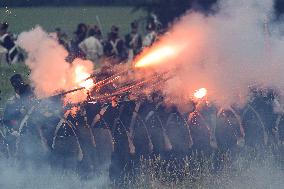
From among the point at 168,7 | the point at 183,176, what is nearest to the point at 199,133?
the point at 183,176

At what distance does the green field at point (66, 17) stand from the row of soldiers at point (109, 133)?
1123 centimetres

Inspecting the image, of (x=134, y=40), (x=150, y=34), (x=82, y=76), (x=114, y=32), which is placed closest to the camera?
(x=82, y=76)

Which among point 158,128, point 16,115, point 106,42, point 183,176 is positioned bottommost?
point 183,176

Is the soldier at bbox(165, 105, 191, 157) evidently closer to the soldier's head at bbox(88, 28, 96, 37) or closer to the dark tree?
the soldier's head at bbox(88, 28, 96, 37)

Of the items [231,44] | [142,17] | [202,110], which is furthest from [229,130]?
[142,17]

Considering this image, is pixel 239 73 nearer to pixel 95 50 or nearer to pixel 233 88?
pixel 233 88

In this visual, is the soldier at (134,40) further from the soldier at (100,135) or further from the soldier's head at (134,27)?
the soldier at (100,135)

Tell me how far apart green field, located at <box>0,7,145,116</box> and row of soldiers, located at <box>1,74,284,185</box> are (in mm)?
11223

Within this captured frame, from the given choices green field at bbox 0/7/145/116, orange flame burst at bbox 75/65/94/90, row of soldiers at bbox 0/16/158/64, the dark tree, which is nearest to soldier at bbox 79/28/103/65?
row of soldiers at bbox 0/16/158/64

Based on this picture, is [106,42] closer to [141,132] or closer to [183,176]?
[141,132]

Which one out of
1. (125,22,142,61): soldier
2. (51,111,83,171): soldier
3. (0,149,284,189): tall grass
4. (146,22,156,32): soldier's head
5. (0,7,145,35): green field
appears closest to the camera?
(0,149,284,189): tall grass

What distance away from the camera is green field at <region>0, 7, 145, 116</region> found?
1991cm

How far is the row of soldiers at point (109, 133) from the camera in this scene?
29.6 feet

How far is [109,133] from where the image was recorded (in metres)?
9.00
